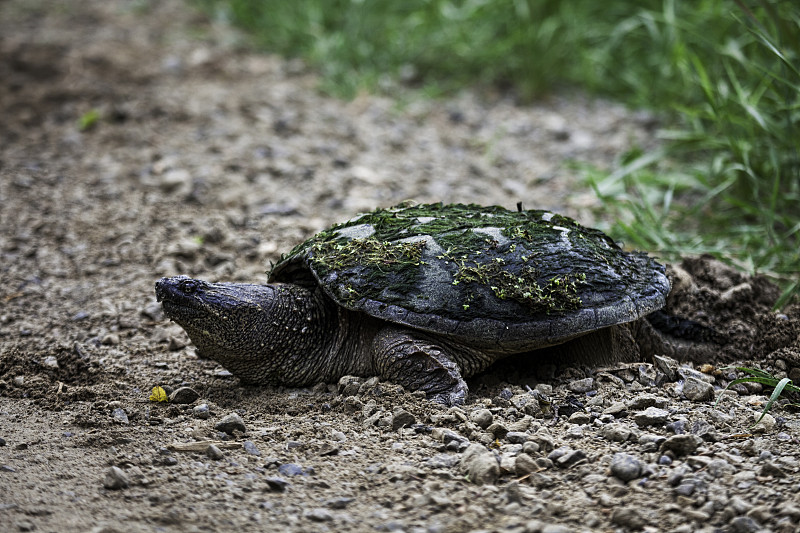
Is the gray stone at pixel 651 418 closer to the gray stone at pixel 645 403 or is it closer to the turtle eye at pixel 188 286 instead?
the gray stone at pixel 645 403

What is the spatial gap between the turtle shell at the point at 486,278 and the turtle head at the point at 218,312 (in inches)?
9.9

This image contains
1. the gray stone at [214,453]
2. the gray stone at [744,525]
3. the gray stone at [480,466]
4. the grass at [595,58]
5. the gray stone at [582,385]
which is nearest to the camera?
the gray stone at [744,525]

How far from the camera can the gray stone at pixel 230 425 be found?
2453mm

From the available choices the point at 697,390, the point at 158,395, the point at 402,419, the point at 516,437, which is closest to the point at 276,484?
the point at 402,419

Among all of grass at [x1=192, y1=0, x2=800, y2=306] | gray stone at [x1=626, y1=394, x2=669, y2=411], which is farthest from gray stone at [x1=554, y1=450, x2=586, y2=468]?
grass at [x1=192, y1=0, x2=800, y2=306]

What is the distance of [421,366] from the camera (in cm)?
269

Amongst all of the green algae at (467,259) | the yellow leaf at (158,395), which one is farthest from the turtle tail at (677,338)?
the yellow leaf at (158,395)

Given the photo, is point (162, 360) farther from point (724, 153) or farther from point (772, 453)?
point (724, 153)

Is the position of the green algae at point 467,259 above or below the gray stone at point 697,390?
above

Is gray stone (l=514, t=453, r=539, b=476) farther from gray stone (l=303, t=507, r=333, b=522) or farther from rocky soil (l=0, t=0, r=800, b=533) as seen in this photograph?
gray stone (l=303, t=507, r=333, b=522)

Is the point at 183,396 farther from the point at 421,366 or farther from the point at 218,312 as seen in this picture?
the point at 421,366

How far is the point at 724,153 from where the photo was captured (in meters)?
4.89

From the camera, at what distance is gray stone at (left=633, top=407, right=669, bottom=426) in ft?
7.93

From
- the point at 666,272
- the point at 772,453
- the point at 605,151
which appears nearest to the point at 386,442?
the point at 772,453
